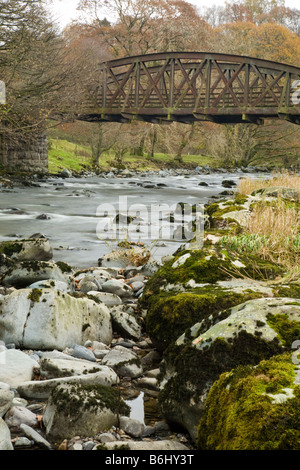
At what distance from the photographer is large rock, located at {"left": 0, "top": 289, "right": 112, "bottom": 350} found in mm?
3967

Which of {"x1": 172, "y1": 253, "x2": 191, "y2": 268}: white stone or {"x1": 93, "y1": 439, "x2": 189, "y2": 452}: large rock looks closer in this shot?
{"x1": 93, "y1": 439, "x2": 189, "y2": 452}: large rock

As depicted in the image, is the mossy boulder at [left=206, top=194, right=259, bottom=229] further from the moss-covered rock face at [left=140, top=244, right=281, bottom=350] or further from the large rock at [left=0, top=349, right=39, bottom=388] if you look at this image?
the large rock at [left=0, top=349, right=39, bottom=388]

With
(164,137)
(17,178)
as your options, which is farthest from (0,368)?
(164,137)

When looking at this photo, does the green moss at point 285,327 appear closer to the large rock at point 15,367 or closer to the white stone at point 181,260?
the large rock at point 15,367

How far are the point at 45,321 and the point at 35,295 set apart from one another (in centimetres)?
24

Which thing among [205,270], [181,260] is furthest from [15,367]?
[181,260]

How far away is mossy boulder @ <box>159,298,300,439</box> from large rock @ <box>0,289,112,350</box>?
1151 millimetres

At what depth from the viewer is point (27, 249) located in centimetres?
704

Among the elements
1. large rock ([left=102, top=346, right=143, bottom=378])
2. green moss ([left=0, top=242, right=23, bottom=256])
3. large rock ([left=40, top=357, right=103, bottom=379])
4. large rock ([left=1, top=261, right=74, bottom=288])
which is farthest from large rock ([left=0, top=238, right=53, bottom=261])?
large rock ([left=40, top=357, right=103, bottom=379])

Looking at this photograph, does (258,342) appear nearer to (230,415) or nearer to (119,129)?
(230,415)

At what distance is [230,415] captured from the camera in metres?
2.24

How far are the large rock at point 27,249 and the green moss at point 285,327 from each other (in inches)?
172

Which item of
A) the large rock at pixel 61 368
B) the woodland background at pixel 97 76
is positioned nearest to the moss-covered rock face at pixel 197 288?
the large rock at pixel 61 368

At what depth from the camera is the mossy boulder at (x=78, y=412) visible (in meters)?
2.80
